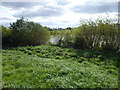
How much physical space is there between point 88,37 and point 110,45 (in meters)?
2.15

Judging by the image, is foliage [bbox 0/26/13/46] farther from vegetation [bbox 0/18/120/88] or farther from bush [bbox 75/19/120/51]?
bush [bbox 75/19/120/51]

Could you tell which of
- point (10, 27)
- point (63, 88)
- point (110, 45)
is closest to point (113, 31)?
point (110, 45)

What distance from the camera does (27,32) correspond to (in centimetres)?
1441

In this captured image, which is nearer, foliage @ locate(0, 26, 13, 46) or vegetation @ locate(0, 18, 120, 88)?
vegetation @ locate(0, 18, 120, 88)

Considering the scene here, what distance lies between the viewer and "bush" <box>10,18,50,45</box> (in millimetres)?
14320

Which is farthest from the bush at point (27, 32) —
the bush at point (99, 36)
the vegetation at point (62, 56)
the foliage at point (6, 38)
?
the bush at point (99, 36)

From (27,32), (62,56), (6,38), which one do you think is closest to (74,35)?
(62,56)

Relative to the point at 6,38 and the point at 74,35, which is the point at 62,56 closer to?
the point at 74,35

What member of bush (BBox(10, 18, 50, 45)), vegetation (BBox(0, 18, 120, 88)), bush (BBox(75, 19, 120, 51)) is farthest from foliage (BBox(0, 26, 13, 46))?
bush (BBox(75, 19, 120, 51))

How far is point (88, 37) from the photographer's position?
12.3 metres

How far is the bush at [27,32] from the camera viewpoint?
14320 mm

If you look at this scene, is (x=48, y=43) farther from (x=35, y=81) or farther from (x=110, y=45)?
(x=35, y=81)

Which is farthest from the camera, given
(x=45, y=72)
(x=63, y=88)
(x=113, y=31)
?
(x=113, y=31)

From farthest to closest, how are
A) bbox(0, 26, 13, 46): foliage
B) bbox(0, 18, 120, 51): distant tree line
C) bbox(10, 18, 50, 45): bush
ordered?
bbox(10, 18, 50, 45): bush
bbox(0, 26, 13, 46): foliage
bbox(0, 18, 120, 51): distant tree line
